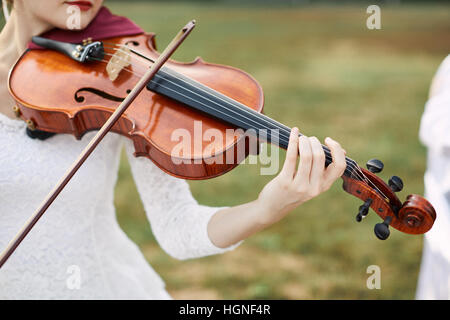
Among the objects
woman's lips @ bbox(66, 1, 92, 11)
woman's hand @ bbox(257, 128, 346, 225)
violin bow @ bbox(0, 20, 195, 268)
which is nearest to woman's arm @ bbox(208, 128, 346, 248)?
woman's hand @ bbox(257, 128, 346, 225)

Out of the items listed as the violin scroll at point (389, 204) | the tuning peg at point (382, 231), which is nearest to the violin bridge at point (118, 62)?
the violin scroll at point (389, 204)

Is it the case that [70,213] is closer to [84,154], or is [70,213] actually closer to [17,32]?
Answer: [84,154]

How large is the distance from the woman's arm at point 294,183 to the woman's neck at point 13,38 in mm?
643

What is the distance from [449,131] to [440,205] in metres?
0.25

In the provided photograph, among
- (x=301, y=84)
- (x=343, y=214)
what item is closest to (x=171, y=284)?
(x=343, y=214)

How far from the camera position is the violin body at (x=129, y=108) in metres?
1.00

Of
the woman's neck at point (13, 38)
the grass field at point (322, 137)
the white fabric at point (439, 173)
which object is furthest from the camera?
the grass field at point (322, 137)

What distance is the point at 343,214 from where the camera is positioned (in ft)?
10.4

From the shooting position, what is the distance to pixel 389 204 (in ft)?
3.48

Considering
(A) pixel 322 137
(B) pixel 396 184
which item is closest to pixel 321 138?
(A) pixel 322 137

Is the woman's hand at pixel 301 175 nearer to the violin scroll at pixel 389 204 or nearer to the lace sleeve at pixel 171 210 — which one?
the violin scroll at pixel 389 204

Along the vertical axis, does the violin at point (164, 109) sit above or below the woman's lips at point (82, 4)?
below

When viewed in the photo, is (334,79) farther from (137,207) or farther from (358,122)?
(137,207)

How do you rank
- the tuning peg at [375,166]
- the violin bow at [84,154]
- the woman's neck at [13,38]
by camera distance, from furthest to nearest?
the woman's neck at [13,38] → the tuning peg at [375,166] → the violin bow at [84,154]
